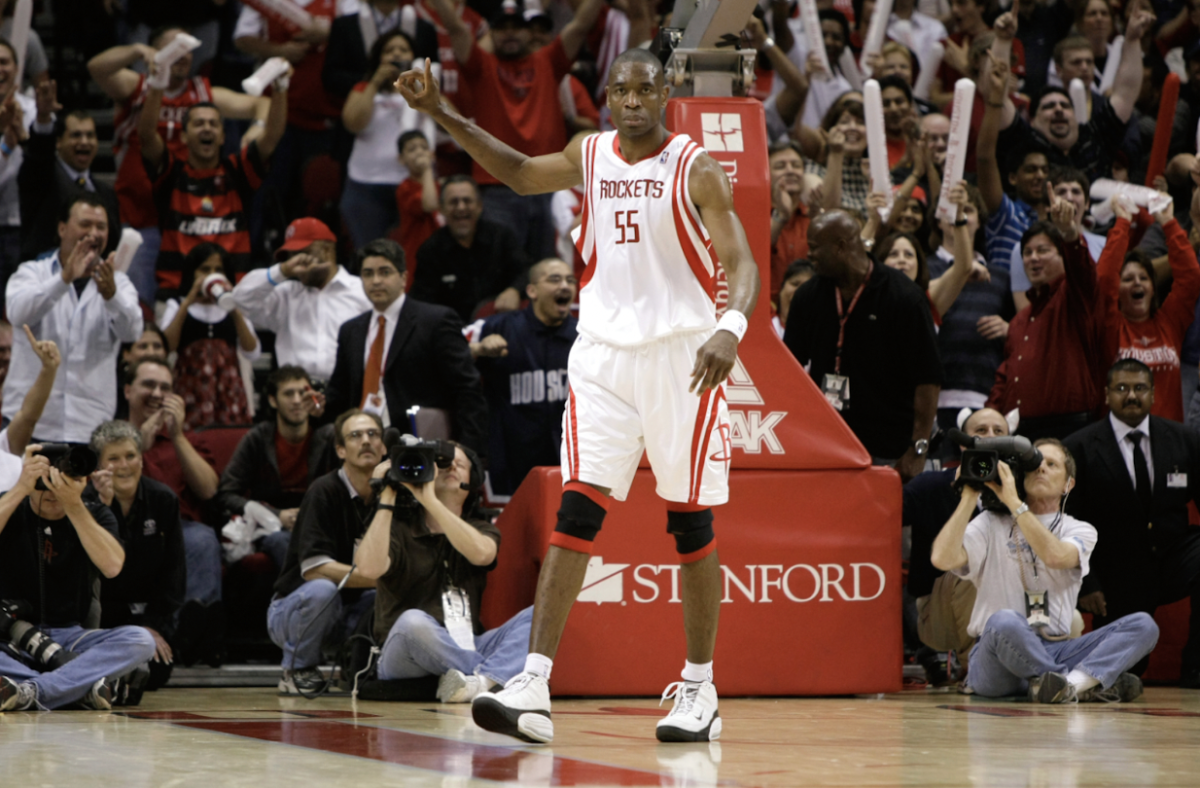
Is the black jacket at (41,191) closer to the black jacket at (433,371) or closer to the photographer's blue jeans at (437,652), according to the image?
the black jacket at (433,371)

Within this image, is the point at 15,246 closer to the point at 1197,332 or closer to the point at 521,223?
the point at 521,223

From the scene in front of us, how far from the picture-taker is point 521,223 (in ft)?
31.4

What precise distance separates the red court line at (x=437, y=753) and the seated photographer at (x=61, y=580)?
1030 millimetres

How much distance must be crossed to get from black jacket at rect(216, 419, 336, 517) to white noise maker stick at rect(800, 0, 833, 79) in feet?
14.4

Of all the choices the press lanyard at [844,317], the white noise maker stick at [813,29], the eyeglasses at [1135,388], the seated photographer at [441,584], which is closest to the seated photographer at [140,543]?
the seated photographer at [441,584]

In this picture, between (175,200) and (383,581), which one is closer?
(383,581)

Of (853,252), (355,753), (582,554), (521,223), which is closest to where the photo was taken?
(355,753)

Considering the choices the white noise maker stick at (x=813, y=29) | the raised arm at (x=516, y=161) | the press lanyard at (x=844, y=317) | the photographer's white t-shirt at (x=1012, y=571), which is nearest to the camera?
the raised arm at (x=516, y=161)

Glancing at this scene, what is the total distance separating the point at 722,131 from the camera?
19.0 feet

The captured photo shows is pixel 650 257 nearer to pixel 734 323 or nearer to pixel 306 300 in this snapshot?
pixel 734 323

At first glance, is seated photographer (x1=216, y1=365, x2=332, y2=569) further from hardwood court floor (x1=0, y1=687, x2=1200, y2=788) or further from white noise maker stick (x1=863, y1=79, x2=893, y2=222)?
white noise maker stick (x1=863, y1=79, x2=893, y2=222)

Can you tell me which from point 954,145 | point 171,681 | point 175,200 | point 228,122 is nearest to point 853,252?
point 954,145

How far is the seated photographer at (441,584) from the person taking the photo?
19.3 ft

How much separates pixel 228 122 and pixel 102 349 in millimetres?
2674
